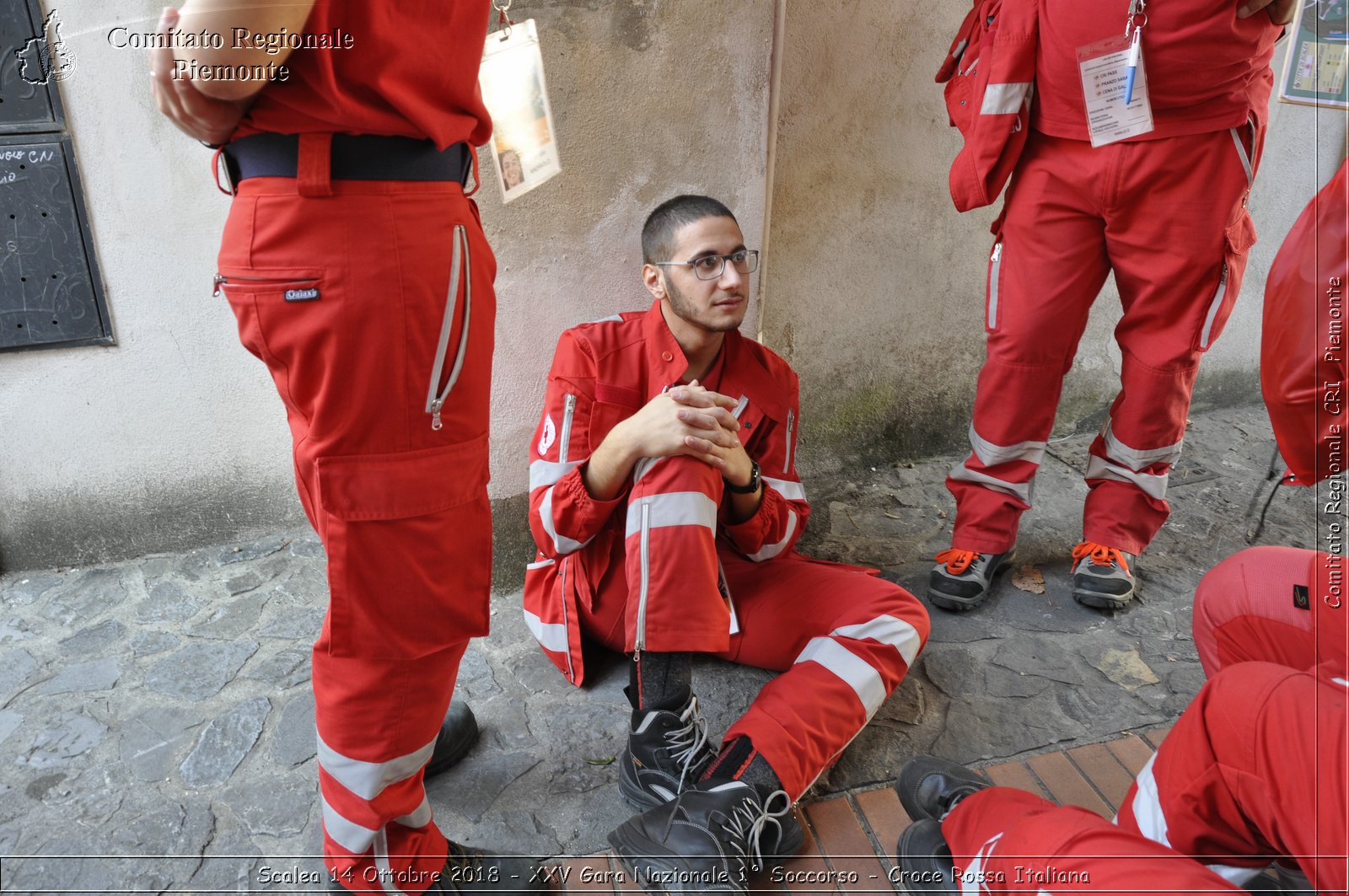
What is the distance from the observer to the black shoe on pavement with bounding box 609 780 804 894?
1648 millimetres

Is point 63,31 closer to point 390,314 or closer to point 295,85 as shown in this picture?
point 295,85

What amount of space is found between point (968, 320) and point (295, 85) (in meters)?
2.73

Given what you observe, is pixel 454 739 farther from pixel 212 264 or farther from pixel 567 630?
pixel 212 264

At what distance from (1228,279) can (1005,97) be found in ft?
2.38

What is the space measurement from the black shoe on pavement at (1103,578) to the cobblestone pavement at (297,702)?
45 millimetres

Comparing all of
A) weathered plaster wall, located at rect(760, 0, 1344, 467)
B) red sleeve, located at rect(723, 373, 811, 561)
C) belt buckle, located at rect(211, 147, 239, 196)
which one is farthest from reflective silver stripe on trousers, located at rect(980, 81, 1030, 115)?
belt buckle, located at rect(211, 147, 239, 196)

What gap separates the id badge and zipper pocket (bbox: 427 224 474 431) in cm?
167

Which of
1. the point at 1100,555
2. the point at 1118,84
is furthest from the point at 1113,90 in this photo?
the point at 1100,555

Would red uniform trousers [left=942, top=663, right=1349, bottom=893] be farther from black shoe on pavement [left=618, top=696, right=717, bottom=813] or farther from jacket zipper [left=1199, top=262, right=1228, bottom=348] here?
jacket zipper [left=1199, top=262, right=1228, bottom=348]

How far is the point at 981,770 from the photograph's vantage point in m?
2.01

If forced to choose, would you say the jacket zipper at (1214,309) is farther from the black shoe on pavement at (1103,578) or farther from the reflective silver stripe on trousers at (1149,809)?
the reflective silver stripe on trousers at (1149,809)

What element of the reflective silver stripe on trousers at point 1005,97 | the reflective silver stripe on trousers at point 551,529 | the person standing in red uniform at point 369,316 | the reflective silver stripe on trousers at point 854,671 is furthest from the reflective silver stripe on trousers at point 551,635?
the reflective silver stripe on trousers at point 1005,97

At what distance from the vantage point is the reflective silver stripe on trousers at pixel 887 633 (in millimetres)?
2033

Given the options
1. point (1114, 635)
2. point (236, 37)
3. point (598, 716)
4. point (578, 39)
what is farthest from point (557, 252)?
point (1114, 635)
